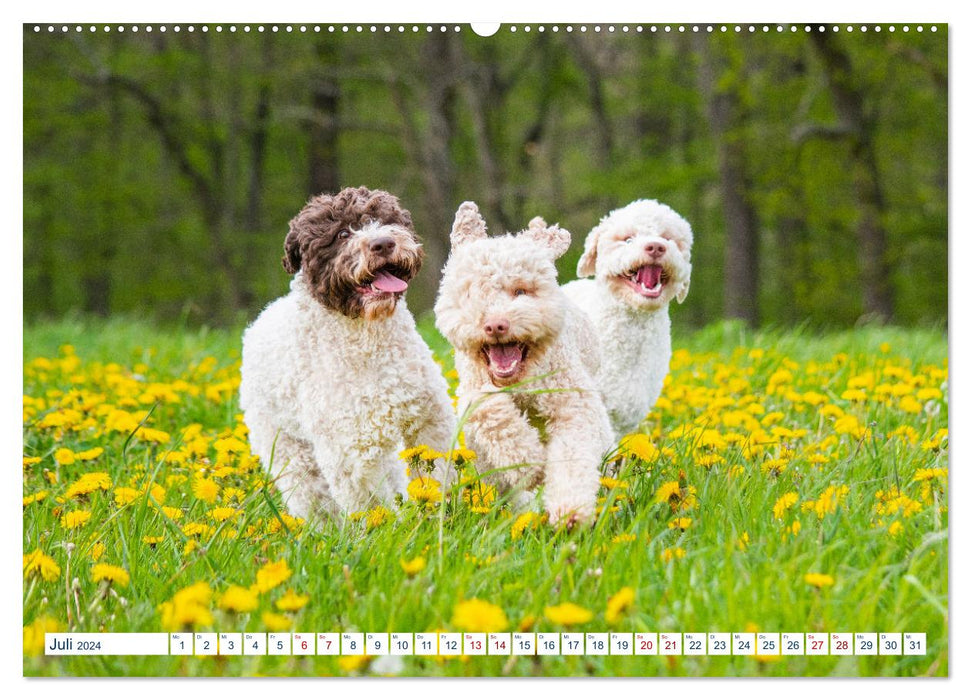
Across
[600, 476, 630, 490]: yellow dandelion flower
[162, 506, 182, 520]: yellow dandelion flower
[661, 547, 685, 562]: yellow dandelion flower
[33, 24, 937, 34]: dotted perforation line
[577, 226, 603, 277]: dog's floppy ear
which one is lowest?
[661, 547, 685, 562]: yellow dandelion flower

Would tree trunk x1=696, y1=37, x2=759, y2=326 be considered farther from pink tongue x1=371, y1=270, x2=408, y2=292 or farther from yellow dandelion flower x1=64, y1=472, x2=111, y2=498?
yellow dandelion flower x1=64, y1=472, x2=111, y2=498

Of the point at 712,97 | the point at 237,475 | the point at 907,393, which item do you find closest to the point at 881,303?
the point at 712,97

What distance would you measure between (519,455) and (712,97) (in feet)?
24.4

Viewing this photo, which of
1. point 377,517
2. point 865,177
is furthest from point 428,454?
point 865,177

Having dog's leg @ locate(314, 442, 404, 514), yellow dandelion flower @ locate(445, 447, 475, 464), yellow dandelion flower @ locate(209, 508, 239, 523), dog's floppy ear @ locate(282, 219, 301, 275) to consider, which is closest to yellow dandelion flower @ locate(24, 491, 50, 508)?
yellow dandelion flower @ locate(209, 508, 239, 523)

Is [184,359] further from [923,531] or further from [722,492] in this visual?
[923,531]

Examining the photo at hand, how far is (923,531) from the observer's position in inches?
111

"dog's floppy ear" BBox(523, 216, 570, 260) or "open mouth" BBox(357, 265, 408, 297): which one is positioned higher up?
"dog's floppy ear" BBox(523, 216, 570, 260)

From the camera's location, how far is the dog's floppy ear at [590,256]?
3.29 metres

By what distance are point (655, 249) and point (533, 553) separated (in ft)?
3.61

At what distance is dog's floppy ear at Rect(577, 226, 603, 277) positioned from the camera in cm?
329
